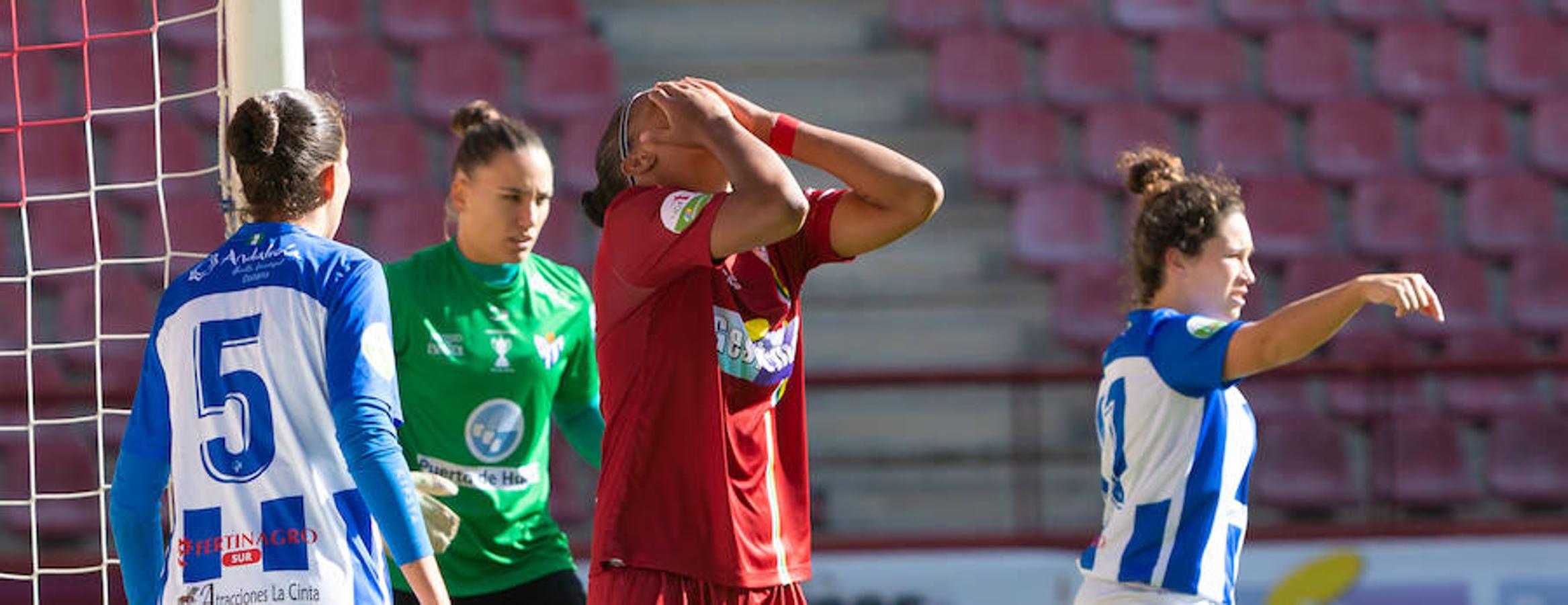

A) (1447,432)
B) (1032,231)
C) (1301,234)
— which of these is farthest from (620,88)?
(1447,432)

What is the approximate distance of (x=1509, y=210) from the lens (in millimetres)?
8523

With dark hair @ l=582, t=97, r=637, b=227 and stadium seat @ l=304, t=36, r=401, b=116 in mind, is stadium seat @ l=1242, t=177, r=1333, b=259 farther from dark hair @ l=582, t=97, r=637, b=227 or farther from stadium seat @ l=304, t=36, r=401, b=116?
dark hair @ l=582, t=97, r=637, b=227

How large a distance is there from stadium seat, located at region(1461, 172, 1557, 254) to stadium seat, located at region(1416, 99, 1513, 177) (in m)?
0.15

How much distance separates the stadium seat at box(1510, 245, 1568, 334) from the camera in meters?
8.14

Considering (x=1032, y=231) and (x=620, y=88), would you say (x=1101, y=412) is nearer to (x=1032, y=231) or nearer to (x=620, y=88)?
(x=1032, y=231)

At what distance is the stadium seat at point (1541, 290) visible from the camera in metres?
8.14

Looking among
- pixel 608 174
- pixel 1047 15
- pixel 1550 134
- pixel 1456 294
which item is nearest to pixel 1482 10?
pixel 1550 134

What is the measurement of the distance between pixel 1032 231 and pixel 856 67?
131 cm

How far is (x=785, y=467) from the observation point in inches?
112

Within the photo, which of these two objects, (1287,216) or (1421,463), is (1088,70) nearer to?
(1287,216)

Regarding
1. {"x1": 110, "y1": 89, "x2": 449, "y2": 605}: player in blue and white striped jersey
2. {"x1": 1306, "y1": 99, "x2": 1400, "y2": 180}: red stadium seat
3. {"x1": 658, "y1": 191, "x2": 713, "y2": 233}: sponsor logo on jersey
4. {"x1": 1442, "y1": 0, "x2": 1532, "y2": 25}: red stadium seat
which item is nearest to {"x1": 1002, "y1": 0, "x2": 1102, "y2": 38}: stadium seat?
{"x1": 1306, "y1": 99, "x2": 1400, "y2": 180}: red stadium seat

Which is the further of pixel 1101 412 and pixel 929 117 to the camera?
pixel 929 117

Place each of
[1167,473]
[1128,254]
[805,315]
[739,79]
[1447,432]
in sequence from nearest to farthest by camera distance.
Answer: [1167,473] < [1128,254] < [1447,432] < [805,315] < [739,79]

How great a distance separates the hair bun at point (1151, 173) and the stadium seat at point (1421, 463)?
331cm
